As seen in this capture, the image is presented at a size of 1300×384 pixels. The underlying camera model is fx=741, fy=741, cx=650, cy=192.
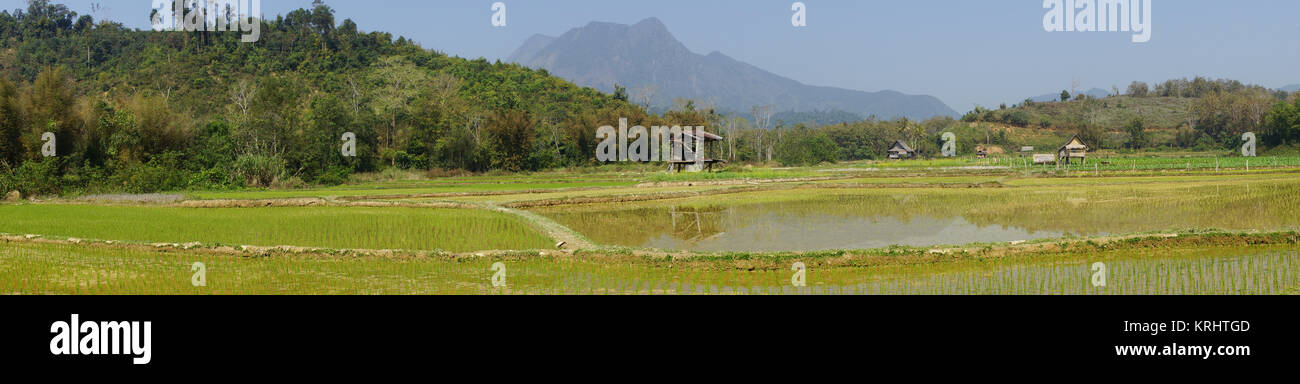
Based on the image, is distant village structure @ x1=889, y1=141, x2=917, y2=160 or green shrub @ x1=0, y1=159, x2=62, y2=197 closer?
green shrub @ x1=0, y1=159, x2=62, y2=197

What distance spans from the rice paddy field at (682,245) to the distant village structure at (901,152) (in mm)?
56914

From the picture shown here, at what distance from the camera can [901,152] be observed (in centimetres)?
7800

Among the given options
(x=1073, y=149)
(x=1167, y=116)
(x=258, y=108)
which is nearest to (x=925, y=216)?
(x=258, y=108)

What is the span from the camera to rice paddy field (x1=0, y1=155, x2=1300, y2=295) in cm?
872

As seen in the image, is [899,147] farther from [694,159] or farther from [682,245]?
[682,245]

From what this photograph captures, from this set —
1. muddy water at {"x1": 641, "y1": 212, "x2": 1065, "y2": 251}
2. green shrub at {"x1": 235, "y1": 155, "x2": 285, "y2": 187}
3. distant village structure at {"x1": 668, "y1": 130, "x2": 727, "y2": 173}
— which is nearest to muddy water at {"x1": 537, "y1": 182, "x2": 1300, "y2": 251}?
muddy water at {"x1": 641, "y1": 212, "x2": 1065, "y2": 251}

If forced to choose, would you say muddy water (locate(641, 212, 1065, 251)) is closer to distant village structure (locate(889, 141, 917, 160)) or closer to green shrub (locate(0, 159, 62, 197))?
green shrub (locate(0, 159, 62, 197))

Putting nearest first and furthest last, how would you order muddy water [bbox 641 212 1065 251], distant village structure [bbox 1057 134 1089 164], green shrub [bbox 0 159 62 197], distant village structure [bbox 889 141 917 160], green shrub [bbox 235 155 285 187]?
muddy water [bbox 641 212 1065 251], green shrub [bbox 0 159 62 197], green shrub [bbox 235 155 285 187], distant village structure [bbox 1057 134 1089 164], distant village structure [bbox 889 141 917 160]

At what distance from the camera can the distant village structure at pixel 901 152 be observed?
7812 centimetres

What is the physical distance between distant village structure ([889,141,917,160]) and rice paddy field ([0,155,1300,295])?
56.9 meters

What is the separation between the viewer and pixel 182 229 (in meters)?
15.2
